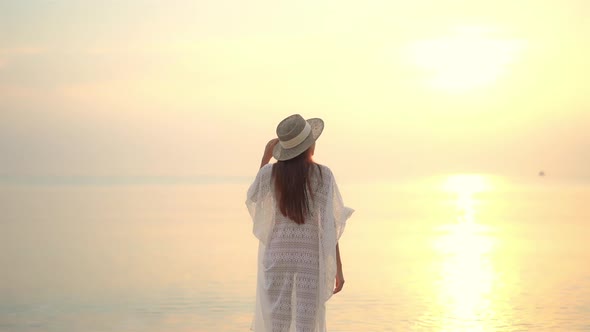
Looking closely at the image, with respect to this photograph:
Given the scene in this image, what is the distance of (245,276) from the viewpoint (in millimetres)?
13016

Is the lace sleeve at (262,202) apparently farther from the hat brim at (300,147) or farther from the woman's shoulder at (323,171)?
the woman's shoulder at (323,171)

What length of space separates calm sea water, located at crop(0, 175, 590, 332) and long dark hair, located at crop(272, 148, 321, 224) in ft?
13.4

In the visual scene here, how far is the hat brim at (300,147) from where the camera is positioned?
5.39 m

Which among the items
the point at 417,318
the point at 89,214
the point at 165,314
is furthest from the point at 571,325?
the point at 89,214

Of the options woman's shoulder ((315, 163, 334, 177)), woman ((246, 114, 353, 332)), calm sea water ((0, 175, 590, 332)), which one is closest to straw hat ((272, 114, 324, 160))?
woman ((246, 114, 353, 332))

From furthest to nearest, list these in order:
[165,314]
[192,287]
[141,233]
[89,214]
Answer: [89,214] → [141,233] → [192,287] → [165,314]

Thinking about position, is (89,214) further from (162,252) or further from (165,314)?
(165,314)

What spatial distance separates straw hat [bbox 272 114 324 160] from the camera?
17.6 feet

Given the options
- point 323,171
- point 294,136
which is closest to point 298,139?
point 294,136

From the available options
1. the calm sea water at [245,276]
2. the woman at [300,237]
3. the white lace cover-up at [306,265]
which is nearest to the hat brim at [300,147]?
the woman at [300,237]

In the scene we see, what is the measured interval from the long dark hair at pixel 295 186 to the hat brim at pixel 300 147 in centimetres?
4

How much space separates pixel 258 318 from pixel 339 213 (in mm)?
762

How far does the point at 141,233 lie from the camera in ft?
65.0

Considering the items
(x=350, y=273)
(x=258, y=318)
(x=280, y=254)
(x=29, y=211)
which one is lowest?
(x=29, y=211)
